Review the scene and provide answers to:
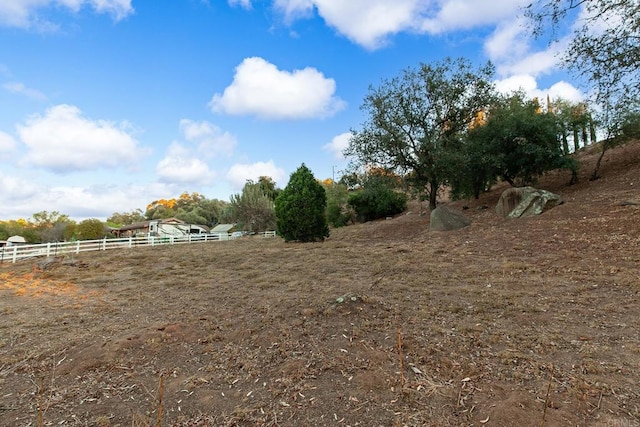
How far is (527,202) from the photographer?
10.6 meters

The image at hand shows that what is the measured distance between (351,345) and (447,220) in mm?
9361

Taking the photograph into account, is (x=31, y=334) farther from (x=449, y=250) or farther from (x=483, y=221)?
(x=483, y=221)

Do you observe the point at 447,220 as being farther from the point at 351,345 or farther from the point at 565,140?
the point at 351,345

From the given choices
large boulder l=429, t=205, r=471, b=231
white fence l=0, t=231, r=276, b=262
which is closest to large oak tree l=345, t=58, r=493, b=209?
large boulder l=429, t=205, r=471, b=231

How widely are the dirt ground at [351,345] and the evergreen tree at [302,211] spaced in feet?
21.0

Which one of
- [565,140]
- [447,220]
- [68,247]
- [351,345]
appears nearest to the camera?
[351,345]

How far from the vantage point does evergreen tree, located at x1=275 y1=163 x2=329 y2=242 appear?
13.8m

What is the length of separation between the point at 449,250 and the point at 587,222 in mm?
3461

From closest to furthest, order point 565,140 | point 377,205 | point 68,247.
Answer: point 565,140 → point 68,247 → point 377,205

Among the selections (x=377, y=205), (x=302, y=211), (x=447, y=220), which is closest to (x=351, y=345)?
(x=447, y=220)

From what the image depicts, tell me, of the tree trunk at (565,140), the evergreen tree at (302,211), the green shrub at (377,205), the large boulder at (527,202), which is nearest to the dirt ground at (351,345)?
the large boulder at (527,202)

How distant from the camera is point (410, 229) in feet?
45.3

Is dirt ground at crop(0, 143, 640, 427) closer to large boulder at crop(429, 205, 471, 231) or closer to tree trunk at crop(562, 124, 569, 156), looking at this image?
large boulder at crop(429, 205, 471, 231)

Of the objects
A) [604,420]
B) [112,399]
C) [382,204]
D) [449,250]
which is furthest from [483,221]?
[382,204]
